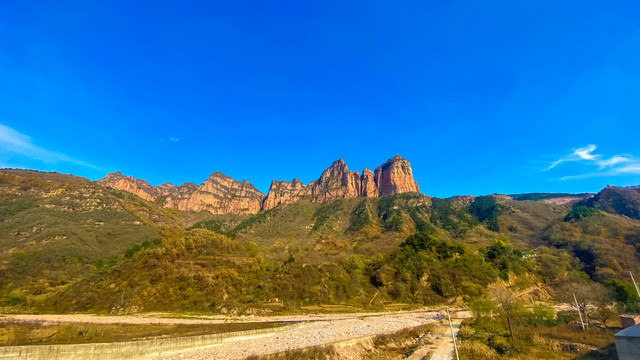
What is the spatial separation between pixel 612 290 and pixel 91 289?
3605 inches

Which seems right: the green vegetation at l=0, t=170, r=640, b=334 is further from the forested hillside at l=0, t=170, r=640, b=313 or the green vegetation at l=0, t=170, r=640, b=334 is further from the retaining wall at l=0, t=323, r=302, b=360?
the retaining wall at l=0, t=323, r=302, b=360

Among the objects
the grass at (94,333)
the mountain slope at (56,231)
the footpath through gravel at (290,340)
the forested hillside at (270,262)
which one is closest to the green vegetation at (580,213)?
the forested hillside at (270,262)

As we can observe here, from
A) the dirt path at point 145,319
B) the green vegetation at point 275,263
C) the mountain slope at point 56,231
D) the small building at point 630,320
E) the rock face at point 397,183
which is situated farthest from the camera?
the rock face at point 397,183

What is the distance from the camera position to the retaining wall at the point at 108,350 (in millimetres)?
19469

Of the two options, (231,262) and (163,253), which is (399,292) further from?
(163,253)

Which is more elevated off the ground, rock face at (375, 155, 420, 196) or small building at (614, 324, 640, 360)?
rock face at (375, 155, 420, 196)

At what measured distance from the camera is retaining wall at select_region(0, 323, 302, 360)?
19.5 meters

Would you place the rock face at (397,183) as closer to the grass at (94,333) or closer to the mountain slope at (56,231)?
the mountain slope at (56,231)

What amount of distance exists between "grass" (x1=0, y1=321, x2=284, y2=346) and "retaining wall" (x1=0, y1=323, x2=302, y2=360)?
3887mm

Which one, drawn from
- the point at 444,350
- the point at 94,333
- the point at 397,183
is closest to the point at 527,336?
the point at 444,350

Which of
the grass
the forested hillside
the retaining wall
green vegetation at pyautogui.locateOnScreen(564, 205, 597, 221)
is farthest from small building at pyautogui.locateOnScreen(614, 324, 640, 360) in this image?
green vegetation at pyautogui.locateOnScreen(564, 205, 597, 221)

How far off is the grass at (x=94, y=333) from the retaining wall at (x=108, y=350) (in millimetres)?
3887

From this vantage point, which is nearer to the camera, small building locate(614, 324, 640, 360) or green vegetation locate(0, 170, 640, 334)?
small building locate(614, 324, 640, 360)

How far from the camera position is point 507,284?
69750 millimetres
